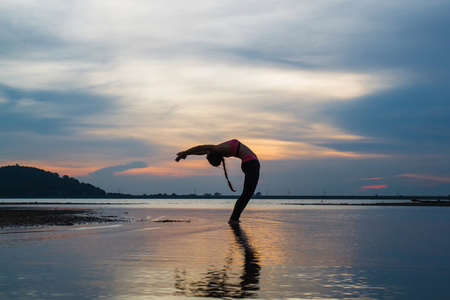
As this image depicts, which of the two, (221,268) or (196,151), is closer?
(221,268)

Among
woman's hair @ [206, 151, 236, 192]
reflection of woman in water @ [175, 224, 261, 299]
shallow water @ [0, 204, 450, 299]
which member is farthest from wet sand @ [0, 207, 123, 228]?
reflection of woman in water @ [175, 224, 261, 299]

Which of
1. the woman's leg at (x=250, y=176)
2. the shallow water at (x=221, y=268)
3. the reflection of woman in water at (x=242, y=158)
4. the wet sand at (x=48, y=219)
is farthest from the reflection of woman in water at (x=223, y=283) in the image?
the wet sand at (x=48, y=219)

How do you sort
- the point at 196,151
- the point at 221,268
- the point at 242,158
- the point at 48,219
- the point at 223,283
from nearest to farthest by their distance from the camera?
the point at 223,283
the point at 221,268
the point at 196,151
the point at 242,158
the point at 48,219

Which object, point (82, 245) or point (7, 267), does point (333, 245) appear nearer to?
point (82, 245)

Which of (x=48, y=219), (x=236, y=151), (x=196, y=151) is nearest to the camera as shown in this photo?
(x=196, y=151)

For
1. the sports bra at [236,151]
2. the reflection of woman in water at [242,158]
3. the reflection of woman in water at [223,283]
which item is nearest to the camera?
the reflection of woman in water at [223,283]

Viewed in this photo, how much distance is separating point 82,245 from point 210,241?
11.1ft

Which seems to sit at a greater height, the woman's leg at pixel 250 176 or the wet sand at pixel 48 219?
the woman's leg at pixel 250 176

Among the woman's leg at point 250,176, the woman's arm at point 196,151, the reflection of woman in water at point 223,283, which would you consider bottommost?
the reflection of woman in water at point 223,283

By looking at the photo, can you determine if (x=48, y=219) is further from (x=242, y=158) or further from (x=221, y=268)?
(x=221, y=268)

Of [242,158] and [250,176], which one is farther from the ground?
[242,158]

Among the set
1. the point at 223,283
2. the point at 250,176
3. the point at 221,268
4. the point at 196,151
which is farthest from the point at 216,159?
the point at 223,283

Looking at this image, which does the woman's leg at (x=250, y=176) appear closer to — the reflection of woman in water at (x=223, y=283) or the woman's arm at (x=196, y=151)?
the woman's arm at (x=196, y=151)

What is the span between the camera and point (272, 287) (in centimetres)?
698
